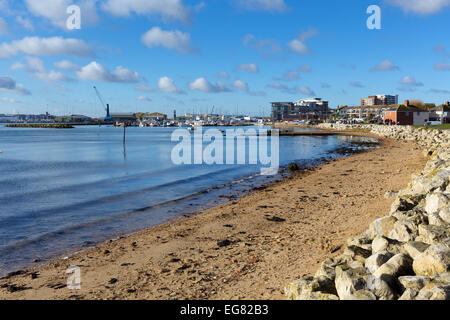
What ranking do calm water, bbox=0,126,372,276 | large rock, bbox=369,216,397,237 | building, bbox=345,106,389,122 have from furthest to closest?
1. building, bbox=345,106,389,122
2. calm water, bbox=0,126,372,276
3. large rock, bbox=369,216,397,237

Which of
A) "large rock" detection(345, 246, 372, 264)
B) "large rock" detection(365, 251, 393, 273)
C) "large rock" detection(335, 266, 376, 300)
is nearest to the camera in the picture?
"large rock" detection(335, 266, 376, 300)

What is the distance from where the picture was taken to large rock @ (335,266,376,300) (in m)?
4.79

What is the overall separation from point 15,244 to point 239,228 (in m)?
7.22

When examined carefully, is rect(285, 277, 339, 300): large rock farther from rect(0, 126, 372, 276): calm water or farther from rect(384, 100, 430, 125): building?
rect(384, 100, 430, 125): building

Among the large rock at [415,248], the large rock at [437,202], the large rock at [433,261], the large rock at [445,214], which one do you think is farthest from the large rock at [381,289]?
the large rock at [437,202]

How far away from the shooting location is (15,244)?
35.8ft

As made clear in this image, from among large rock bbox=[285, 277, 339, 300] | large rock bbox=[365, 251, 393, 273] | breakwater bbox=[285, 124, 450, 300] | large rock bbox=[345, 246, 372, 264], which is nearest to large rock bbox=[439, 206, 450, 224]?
breakwater bbox=[285, 124, 450, 300]

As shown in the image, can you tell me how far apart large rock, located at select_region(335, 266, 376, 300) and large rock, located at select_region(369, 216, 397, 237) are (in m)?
2.10

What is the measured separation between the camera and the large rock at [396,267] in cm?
513

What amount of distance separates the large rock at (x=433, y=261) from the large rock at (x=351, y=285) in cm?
76

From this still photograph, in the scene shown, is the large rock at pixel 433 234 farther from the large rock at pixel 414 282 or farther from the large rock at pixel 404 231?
the large rock at pixel 414 282

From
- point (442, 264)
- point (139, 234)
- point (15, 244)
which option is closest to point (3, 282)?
point (15, 244)

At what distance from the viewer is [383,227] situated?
732cm

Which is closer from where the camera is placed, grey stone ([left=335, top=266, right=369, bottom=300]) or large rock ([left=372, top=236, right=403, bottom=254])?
Result: grey stone ([left=335, top=266, right=369, bottom=300])
